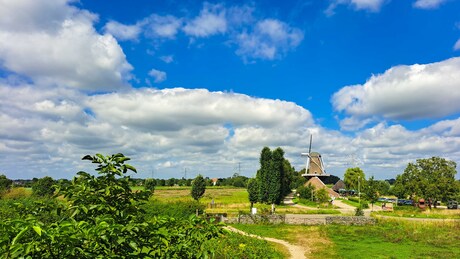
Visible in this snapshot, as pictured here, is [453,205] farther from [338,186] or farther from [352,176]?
[338,186]

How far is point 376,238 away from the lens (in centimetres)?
2514

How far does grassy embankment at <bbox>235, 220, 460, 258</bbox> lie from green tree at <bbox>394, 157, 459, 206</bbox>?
19390mm

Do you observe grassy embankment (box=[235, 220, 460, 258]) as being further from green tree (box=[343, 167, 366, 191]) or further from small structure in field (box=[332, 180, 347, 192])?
small structure in field (box=[332, 180, 347, 192])

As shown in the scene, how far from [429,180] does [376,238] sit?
29.1 metres

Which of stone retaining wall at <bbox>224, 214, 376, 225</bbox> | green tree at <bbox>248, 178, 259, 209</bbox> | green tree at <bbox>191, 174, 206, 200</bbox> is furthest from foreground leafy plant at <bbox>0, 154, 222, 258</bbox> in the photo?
green tree at <bbox>248, 178, 259, 209</bbox>

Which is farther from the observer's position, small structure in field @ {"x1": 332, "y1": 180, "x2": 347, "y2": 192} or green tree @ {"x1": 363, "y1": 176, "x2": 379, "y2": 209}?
small structure in field @ {"x1": 332, "y1": 180, "x2": 347, "y2": 192}

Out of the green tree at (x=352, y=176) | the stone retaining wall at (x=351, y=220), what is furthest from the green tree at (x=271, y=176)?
the green tree at (x=352, y=176)

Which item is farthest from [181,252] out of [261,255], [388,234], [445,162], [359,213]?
[445,162]

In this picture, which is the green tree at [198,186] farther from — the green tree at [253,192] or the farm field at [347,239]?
the farm field at [347,239]

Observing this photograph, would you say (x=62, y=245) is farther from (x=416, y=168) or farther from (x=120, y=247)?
(x=416, y=168)

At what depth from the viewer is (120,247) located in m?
2.97

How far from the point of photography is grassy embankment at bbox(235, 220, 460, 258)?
19350 millimetres

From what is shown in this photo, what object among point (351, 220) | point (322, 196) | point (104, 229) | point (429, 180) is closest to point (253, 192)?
point (322, 196)

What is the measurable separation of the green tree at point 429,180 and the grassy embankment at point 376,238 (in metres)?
19.4
